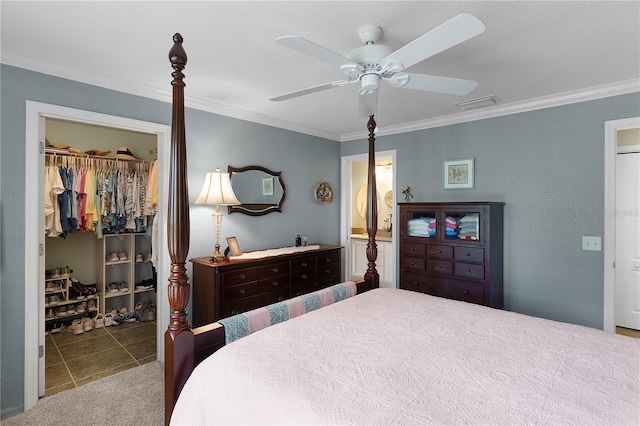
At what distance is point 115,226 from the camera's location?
12.3ft

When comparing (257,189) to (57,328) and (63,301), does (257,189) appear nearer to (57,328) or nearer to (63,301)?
(63,301)

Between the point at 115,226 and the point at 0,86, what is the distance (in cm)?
187

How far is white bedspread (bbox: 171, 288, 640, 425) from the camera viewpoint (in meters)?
1.04

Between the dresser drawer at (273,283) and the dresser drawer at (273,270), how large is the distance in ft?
0.10

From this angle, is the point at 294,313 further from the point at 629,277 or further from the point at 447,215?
the point at 629,277

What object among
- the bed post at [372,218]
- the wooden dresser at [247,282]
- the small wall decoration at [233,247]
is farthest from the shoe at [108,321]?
the bed post at [372,218]

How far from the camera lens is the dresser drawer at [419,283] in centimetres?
339

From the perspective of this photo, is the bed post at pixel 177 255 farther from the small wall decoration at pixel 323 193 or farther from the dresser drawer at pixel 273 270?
the small wall decoration at pixel 323 193

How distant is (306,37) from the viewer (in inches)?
78.2

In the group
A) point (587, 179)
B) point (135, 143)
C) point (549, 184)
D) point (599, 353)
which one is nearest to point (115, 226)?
point (135, 143)

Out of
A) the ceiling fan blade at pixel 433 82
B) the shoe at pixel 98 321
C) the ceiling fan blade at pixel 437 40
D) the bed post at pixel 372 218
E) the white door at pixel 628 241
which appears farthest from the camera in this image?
the shoe at pixel 98 321

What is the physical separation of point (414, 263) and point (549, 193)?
1396 millimetres

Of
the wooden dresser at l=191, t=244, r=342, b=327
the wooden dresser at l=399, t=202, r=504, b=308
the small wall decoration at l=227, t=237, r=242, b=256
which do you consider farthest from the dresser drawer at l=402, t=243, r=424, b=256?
the small wall decoration at l=227, t=237, r=242, b=256

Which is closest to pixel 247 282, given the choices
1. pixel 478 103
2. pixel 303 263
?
pixel 303 263
